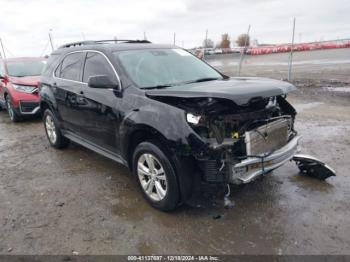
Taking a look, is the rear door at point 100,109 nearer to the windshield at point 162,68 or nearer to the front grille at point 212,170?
the windshield at point 162,68

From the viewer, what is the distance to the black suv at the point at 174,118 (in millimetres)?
3076

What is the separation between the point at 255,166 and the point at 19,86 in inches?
286

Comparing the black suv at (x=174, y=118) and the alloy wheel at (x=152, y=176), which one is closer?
the black suv at (x=174, y=118)

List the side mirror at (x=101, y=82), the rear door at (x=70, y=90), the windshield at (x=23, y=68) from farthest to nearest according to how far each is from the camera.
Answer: the windshield at (x=23, y=68) < the rear door at (x=70, y=90) < the side mirror at (x=101, y=82)

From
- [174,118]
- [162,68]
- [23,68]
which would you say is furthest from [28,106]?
[174,118]

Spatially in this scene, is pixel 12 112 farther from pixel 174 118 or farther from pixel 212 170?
pixel 212 170

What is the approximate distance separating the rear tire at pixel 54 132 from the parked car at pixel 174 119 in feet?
3.47

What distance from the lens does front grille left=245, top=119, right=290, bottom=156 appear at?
10.5ft

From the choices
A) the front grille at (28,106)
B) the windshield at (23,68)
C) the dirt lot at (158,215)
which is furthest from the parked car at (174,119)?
the windshield at (23,68)

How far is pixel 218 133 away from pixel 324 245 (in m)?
1.44

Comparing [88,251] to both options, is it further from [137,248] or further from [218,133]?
[218,133]

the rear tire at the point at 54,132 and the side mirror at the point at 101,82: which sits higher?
the side mirror at the point at 101,82

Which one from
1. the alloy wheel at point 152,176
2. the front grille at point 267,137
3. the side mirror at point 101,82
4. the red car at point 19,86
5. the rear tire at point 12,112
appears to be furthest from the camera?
the rear tire at point 12,112

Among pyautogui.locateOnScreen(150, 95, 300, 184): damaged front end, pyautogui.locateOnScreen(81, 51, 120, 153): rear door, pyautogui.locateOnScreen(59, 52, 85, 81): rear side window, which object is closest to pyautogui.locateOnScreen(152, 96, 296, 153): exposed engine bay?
pyautogui.locateOnScreen(150, 95, 300, 184): damaged front end
